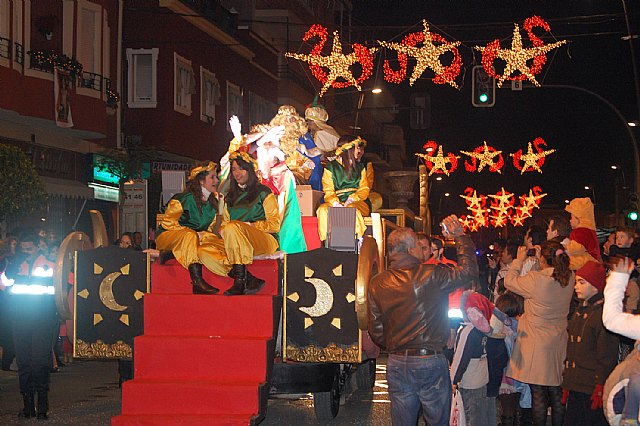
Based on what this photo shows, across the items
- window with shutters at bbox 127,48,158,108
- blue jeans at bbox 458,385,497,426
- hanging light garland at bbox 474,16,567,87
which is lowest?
blue jeans at bbox 458,385,497,426

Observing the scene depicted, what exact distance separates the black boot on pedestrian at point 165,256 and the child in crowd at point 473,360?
3.30 m

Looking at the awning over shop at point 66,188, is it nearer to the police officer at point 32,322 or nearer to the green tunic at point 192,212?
the police officer at point 32,322

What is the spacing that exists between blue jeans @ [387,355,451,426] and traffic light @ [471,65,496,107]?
16.5m

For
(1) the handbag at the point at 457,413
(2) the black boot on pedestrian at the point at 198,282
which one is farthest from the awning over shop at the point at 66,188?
(1) the handbag at the point at 457,413

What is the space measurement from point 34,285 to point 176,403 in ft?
11.1

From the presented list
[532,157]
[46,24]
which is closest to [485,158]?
[532,157]

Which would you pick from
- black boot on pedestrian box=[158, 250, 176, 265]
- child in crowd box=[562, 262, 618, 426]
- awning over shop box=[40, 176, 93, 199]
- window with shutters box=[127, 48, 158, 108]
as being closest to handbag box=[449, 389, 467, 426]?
child in crowd box=[562, 262, 618, 426]

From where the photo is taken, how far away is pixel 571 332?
318 inches

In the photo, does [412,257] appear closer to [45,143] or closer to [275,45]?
[45,143]

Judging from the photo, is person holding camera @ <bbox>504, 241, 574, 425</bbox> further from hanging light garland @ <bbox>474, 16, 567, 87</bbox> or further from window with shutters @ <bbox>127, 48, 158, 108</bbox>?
window with shutters @ <bbox>127, 48, 158, 108</bbox>

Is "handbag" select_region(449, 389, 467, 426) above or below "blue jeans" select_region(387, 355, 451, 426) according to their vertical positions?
below

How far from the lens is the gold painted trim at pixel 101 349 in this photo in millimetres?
9930

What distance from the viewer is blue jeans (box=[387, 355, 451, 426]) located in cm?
722

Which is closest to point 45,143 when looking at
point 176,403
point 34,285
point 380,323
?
point 34,285
